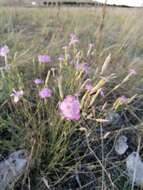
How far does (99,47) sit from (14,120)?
34.0 inches

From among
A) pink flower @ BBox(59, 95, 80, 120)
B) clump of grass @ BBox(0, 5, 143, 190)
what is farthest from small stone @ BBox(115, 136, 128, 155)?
pink flower @ BBox(59, 95, 80, 120)

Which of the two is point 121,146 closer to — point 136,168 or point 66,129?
point 136,168

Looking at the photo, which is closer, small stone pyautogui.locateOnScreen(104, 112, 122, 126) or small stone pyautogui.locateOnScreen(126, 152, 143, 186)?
small stone pyautogui.locateOnScreen(126, 152, 143, 186)

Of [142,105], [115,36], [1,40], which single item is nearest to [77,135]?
[142,105]

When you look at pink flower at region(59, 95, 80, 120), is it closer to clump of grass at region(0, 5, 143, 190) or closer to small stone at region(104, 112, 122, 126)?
clump of grass at region(0, 5, 143, 190)

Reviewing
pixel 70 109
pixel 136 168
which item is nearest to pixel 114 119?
pixel 136 168

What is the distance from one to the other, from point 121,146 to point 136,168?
134 mm

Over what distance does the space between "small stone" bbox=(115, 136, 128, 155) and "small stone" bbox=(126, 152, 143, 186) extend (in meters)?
0.06

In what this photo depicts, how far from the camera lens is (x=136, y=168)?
5.10 ft

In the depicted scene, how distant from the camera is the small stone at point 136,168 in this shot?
1.54 metres

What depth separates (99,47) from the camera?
2.32 metres

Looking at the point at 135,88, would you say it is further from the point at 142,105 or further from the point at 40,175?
the point at 40,175

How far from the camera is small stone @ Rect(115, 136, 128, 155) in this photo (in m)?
1.65

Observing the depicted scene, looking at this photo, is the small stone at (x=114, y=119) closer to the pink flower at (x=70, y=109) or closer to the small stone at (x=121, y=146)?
the small stone at (x=121, y=146)
